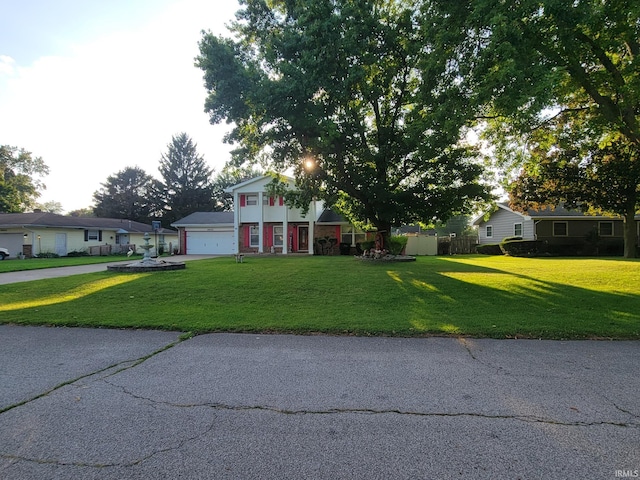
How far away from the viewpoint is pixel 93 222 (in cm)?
3031

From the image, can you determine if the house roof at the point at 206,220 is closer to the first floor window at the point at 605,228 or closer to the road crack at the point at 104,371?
the road crack at the point at 104,371

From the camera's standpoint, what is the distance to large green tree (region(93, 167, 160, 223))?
46312 mm

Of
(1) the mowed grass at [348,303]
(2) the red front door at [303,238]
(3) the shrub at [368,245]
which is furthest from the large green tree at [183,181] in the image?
(1) the mowed grass at [348,303]

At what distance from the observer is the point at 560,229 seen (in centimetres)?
2558

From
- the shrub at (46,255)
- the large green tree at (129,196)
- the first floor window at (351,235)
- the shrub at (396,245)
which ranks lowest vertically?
the shrub at (46,255)

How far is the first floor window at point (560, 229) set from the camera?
25.5 metres

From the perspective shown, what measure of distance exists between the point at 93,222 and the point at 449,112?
3193 centimetres

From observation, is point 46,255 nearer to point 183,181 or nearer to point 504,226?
point 183,181

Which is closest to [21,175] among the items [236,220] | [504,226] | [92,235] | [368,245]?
[92,235]

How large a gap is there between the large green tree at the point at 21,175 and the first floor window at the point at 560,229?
5468 centimetres

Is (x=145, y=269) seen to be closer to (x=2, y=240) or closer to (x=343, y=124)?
(x=343, y=124)

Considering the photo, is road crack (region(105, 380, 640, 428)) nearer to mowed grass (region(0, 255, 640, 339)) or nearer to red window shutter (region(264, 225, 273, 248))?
mowed grass (region(0, 255, 640, 339))

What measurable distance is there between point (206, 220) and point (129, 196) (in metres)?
23.2

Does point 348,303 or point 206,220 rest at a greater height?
point 206,220
